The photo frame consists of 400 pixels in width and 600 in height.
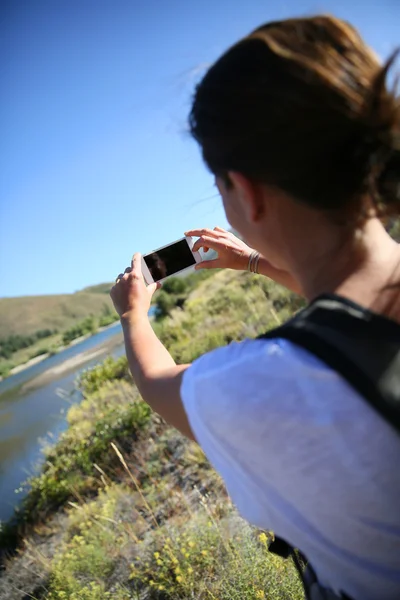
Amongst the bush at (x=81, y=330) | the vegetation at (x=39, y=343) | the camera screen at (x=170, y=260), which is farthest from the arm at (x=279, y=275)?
the bush at (x=81, y=330)

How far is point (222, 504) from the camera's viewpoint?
3.60m

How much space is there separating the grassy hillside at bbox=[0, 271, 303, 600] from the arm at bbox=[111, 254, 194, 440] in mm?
1901

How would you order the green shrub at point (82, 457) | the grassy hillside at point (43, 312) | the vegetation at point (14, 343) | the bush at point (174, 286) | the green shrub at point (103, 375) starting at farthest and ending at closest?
the grassy hillside at point (43, 312) → the vegetation at point (14, 343) → the bush at point (174, 286) → the green shrub at point (103, 375) → the green shrub at point (82, 457)

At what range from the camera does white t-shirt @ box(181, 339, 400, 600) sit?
2.23 ft

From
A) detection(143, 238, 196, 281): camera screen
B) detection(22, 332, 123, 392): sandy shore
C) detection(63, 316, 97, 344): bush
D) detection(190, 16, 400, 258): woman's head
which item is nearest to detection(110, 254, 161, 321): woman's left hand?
detection(143, 238, 196, 281): camera screen

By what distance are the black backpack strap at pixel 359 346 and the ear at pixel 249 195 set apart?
0.24 meters

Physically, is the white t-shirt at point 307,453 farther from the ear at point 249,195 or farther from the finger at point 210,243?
the finger at point 210,243

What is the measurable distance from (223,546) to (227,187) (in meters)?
2.95

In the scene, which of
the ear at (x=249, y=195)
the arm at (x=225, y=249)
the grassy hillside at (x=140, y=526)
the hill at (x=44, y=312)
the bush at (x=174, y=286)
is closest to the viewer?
the ear at (x=249, y=195)

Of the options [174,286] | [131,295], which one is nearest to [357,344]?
[131,295]

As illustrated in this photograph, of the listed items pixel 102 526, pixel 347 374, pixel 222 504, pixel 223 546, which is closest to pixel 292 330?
pixel 347 374

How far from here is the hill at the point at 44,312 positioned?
13076cm

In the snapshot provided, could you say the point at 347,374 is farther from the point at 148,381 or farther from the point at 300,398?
the point at 148,381

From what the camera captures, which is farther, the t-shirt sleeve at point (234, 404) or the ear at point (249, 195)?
the ear at point (249, 195)
